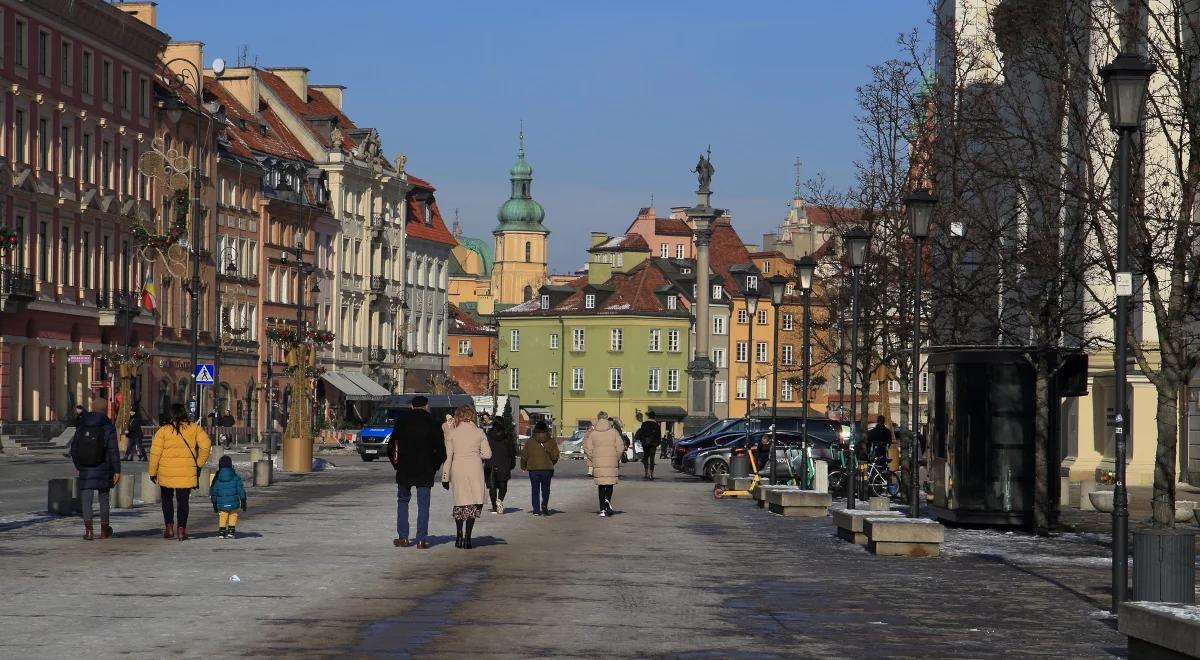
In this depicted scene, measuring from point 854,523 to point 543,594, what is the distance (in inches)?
395

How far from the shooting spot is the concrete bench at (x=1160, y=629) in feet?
39.5

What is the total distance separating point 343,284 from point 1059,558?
89583mm

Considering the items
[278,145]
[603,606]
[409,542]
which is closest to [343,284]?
[278,145]

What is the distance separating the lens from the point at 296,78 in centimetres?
11500

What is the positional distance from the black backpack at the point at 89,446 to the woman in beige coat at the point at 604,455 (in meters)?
10.7

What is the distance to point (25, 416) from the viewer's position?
68.6m

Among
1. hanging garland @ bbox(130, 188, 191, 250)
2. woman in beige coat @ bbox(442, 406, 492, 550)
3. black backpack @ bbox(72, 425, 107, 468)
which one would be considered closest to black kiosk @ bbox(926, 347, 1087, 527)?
woman in beige coat @ bbox(442, 406, 492, 550)

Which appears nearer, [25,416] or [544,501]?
[544,501]

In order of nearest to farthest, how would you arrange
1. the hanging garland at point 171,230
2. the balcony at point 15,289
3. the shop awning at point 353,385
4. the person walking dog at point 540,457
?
the person walking dog at point 540,457, the hanging garland at point 171,230, the balcony at point 15,289, the shop awning at point 353,385

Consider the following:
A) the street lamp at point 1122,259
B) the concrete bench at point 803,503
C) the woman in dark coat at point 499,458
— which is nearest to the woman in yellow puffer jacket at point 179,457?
the woman in dark coat at point 499,458

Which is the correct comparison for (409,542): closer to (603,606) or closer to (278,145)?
(603,606)

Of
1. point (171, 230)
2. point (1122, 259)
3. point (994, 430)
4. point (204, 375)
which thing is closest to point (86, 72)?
point (171, 230)

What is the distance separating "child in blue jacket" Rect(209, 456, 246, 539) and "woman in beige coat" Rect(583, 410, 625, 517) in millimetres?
9463

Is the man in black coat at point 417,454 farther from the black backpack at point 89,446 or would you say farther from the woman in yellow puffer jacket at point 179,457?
the black backpack at point 89,446
